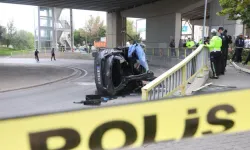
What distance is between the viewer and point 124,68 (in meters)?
8.48

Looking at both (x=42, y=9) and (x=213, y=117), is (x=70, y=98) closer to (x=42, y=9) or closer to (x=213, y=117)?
(x=213, y=117)

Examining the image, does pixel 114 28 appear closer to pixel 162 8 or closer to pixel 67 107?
pixel 162 8

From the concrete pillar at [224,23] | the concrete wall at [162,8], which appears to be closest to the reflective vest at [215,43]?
the concrete pillar at [224,23]

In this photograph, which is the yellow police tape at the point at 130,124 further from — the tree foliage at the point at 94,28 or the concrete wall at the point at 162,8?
the tree foliage at the point at 94,28

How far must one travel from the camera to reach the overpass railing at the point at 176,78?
14.8 ft

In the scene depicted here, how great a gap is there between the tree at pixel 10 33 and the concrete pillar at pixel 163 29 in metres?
48.0

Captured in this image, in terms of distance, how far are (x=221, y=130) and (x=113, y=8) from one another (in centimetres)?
3628

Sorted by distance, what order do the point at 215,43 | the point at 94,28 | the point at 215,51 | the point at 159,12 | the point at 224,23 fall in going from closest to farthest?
1. the point at 215,43
2. the point at 215,51
3. the point at 224,23
4. the point at 159,12
5. the point at 94,28

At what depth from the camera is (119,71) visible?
818cm

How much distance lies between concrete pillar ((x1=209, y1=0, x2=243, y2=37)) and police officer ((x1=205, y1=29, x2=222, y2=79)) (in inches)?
655

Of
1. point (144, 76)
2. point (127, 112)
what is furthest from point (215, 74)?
point (127, 112)

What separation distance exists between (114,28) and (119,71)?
108 ft

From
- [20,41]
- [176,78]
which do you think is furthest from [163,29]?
[20,41]

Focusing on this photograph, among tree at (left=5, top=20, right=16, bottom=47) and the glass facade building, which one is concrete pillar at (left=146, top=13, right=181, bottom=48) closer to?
the glass facade building
